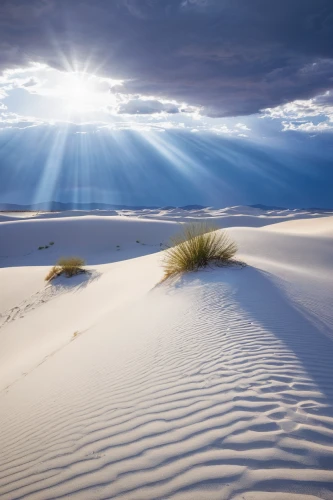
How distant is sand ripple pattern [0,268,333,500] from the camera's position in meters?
1.91

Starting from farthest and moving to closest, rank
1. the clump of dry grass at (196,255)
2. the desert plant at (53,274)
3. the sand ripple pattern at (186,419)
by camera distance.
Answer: the desert plant at (53,274) < the clump of dry grass at (196,255) < the sand ripple pattern at (186,419)

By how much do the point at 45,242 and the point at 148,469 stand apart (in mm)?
22636

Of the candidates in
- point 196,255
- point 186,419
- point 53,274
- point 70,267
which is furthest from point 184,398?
point 53,274

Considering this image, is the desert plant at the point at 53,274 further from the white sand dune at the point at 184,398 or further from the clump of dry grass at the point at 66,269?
the white sand dune at the point at 184,398

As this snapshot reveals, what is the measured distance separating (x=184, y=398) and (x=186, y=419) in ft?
0.92

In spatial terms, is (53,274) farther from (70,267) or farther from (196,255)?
(196,255)

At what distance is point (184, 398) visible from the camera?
2.67 metres

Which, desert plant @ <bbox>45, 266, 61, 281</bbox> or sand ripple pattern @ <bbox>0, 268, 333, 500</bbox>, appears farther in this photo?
desert plant @ <bbox>45, 266, 61, 281</bbox>

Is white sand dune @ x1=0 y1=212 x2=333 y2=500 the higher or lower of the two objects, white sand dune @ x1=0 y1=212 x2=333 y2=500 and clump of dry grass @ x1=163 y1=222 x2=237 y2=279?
the lower

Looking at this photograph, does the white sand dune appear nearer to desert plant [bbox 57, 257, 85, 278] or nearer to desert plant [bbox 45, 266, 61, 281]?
desert plant [bbox 45, 266, 61, 281]

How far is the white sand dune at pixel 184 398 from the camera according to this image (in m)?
1.94

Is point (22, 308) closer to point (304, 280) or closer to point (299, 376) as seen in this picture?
point (304, 280)

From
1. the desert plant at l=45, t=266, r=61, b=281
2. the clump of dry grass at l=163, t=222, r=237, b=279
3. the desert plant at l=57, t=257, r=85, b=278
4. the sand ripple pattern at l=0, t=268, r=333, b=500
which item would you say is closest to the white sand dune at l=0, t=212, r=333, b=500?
the sand ripple pattern at l=0, t=268, r=333, b=500

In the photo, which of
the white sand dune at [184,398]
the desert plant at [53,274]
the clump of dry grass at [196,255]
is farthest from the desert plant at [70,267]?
the clump of dry grass at [196,255]
